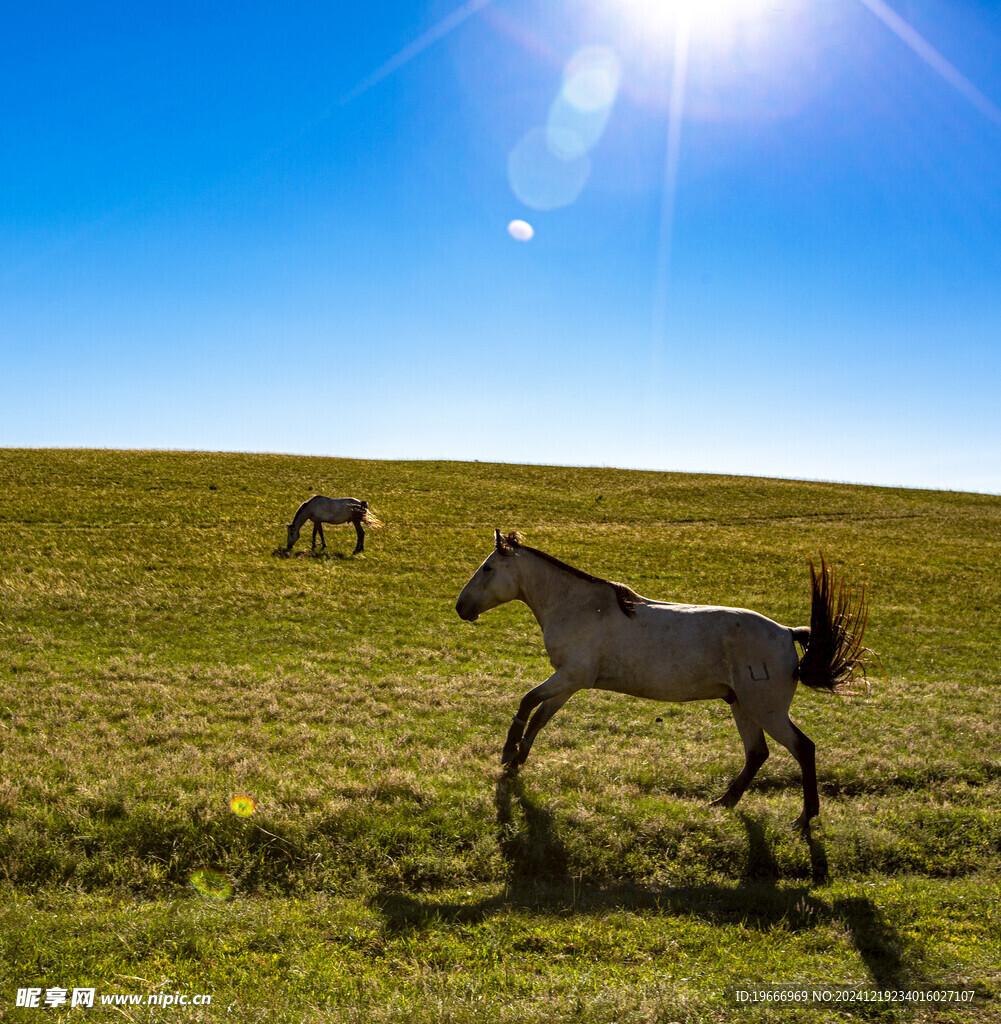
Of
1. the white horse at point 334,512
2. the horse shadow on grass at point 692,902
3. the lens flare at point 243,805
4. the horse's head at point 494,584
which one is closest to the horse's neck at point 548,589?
the horse's head at point 494,584

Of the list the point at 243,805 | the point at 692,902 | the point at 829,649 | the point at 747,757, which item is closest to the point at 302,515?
the point at 243,805

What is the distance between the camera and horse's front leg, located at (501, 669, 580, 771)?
7.86m

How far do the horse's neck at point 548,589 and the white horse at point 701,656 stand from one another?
0.05 ft

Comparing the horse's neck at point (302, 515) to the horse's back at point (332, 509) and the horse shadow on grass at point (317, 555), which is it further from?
the horse shadow on grass at point (317, 555)

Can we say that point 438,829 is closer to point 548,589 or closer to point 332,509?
point 548,589

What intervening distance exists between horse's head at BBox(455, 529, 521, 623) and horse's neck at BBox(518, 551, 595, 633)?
132 mm

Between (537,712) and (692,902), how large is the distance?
278 cm

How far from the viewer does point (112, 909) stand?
5211 millimetres

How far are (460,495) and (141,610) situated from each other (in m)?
26.6

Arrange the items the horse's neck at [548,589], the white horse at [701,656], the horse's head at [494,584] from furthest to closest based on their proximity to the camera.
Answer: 1. the horse's head at [494,584]
2. the horse's neck at [548,589]
3. the white horse at [701,656]

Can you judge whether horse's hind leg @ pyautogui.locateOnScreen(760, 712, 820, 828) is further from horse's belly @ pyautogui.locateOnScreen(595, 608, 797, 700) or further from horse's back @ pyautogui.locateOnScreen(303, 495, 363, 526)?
horse's back @ pyautogui.locateOnScreen(303, 495, 363, 526)

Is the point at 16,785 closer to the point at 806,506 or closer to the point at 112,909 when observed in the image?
the point at 112,909

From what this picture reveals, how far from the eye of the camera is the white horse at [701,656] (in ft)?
23.8

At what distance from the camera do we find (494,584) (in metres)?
8.72
